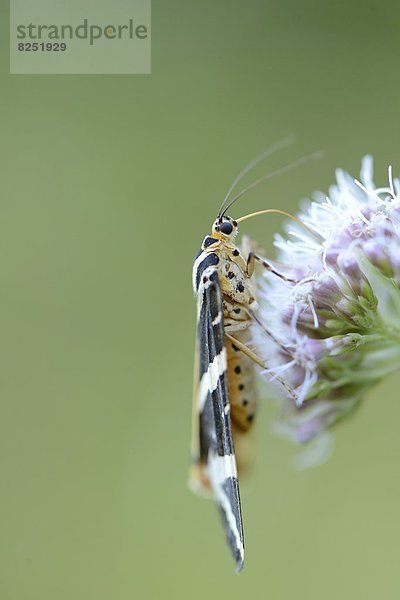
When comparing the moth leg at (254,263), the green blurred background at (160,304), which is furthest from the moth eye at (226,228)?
the green blurred background at (160,304)

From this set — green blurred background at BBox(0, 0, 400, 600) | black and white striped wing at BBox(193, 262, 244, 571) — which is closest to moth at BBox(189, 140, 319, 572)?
black and white striped wing at BBox(193, 262, 244, 571)

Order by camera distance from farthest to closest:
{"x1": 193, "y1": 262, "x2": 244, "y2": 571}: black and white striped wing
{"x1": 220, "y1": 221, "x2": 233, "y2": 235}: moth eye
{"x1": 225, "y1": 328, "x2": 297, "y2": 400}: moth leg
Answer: {"x1": 220, "y1": 221, "x2": 233, "y2": 235}: moth eye → {"x1": 225, "y1": 328, "x2": 297, "y2": 400}: moth leg → {"x1": 193, "y1": 262, "x2": 244, "y2": 571}: black and white striped wing

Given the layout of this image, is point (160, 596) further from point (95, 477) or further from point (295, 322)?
point (295, 322)

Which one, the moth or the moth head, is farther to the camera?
the moth head

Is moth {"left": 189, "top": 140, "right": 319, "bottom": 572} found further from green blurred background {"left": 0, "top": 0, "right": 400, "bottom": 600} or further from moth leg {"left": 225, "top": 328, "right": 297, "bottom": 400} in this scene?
green blurred background {"left": 0, "top": 0, "right": 400, "bottom": 600}

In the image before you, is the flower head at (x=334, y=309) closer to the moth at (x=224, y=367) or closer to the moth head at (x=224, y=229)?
the moth at (x=224, y=367)

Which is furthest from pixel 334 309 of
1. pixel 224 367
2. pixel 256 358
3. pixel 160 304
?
pixel 160 304
